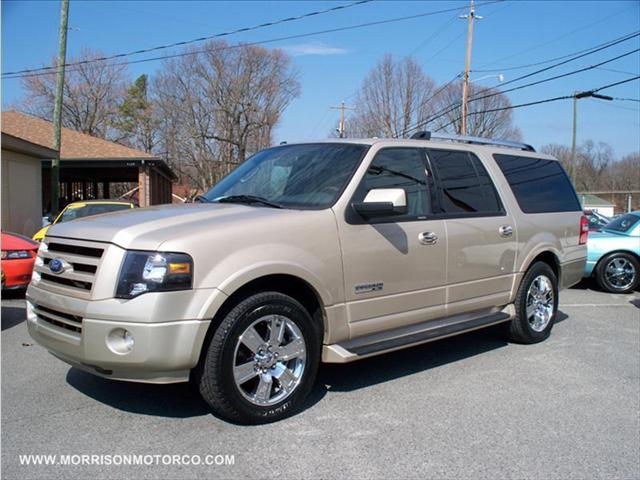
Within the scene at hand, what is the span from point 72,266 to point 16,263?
4.70m

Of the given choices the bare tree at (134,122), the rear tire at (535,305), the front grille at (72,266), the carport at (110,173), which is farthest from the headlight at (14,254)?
the bare tree at (134,122)

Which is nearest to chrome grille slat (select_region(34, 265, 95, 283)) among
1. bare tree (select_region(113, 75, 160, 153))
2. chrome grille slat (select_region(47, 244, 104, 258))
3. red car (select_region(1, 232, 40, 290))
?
chrome grille slat (select_region(47, 244, 104, 258))

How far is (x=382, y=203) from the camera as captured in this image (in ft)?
13.4

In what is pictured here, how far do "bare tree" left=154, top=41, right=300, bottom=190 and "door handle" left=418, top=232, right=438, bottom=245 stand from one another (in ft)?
121

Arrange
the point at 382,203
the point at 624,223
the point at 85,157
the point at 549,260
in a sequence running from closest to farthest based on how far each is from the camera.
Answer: the point at 382,203 → the point at 549,260 → the point at 624,223 → the point at 85,157

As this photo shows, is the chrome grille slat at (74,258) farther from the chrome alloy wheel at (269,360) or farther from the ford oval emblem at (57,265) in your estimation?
the chrome alloy wheel at (269,360)

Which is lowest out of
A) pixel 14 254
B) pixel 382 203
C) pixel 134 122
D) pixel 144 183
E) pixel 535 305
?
pixel 535 305

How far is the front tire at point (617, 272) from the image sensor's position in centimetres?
959

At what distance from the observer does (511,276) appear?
5574 mm

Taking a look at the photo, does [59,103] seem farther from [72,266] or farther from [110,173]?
[72,266]

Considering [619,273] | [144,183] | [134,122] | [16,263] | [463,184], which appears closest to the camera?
[463,184]

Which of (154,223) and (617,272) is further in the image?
(617,272)

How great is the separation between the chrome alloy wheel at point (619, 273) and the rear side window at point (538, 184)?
3.51 metres

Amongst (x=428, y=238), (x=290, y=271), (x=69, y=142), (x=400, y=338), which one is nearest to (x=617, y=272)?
(x=428, y=238)
